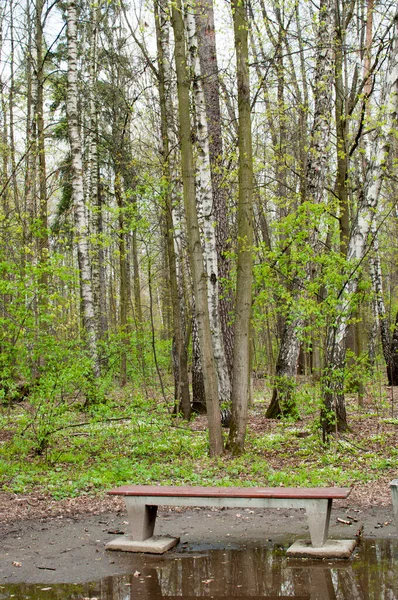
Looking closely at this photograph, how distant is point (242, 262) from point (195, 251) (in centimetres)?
75

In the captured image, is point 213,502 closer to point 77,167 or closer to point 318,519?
point 318,519

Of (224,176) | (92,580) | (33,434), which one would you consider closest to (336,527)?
(92,580)

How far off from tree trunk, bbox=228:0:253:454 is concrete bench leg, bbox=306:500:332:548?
3462 millimetres

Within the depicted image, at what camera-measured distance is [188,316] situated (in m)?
15.3

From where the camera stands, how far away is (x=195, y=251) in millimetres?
8383

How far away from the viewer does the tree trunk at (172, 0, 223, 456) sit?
837 centimetres

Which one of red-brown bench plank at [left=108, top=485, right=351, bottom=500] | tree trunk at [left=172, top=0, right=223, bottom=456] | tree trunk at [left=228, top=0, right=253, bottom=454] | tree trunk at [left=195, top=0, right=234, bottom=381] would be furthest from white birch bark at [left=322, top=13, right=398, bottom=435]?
red-brown bench plank at [left=108, top=485, right=351, bottom=500]

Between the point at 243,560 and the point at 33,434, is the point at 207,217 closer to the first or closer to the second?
the point at 33,434

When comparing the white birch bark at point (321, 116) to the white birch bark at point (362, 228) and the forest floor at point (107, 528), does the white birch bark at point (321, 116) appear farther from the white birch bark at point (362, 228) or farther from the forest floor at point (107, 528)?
the forest floor at point (107, 528)

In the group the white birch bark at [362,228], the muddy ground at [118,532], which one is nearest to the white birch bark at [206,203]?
the white birch bark at [362,228]

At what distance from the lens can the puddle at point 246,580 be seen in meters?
4.22

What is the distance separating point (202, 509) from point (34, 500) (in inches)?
80.5

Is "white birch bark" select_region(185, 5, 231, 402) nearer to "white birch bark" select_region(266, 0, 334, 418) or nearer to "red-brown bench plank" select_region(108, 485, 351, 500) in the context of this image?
"white birch bark" select_region(266, 0, 334, 418)

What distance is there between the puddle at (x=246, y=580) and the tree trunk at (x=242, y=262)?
3.47m
